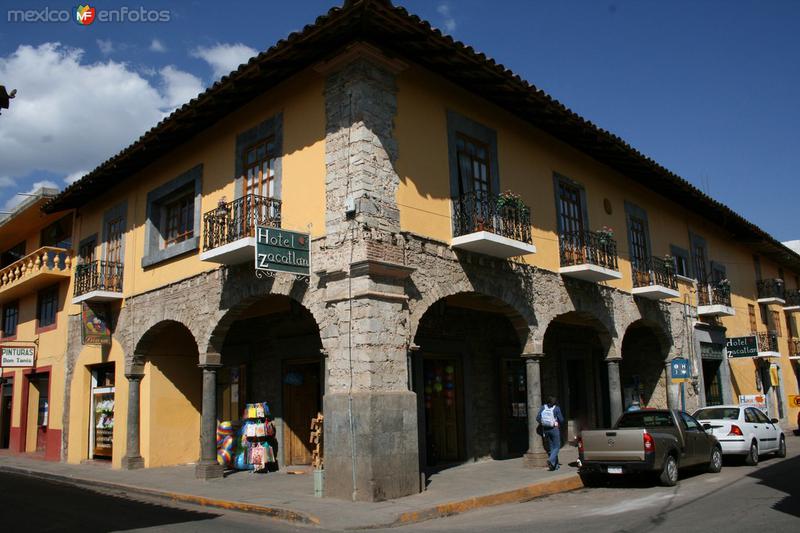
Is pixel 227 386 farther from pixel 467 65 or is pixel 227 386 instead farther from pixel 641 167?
pixel 641 167

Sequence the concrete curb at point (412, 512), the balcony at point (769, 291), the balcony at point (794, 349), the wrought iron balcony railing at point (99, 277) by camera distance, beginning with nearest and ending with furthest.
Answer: the concrete curb at point (412, 512) < the wrought iron balcony railing at point (99, 277) < the balcony at point (769, 291) < the balcony at point (794, 349)

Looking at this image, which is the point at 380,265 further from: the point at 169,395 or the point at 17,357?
the point at 17,357

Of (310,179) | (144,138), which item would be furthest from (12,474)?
(310,179)

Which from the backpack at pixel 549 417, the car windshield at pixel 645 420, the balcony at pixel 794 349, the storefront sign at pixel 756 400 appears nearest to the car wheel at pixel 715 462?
the car windshield at pixel 645 420

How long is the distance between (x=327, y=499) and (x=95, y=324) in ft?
33.6

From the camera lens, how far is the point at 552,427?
1358cm

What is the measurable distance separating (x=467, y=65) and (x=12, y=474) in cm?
1525

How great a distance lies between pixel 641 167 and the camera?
18.3m

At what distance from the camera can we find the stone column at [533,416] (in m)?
13.9

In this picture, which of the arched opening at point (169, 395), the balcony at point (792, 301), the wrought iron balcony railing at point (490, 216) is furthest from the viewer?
the balcony at point (792, 301)

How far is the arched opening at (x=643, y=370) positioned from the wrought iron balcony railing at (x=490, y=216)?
9.57 meters

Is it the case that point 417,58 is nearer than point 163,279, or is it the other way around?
point 417,58

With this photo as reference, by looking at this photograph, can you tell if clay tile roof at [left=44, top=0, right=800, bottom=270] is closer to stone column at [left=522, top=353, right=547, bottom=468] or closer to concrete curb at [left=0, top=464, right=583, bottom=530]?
stone column at [left=522, top=353, right=547, bottom=468]

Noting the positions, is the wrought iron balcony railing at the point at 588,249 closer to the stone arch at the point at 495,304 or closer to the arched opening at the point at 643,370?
the stone arch at the point at 495,304
